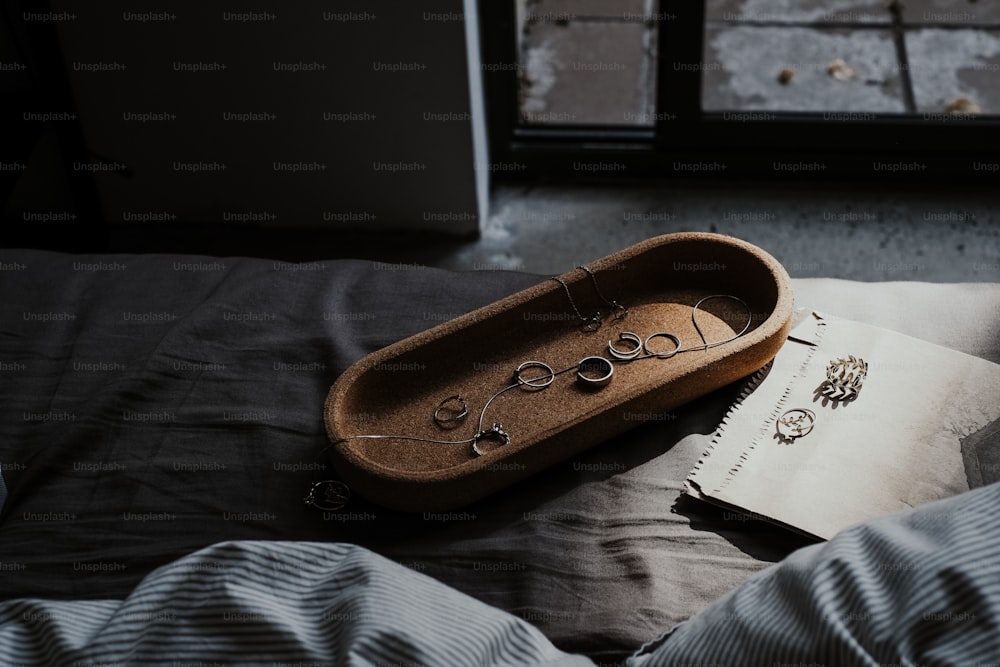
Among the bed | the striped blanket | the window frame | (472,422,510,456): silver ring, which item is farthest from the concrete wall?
the striped blanket

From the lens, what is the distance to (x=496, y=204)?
2.63 metres

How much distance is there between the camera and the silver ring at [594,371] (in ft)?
4.88

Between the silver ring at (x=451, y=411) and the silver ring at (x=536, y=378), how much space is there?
0.30 ft

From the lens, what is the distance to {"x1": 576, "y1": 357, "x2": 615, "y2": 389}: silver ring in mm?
1488

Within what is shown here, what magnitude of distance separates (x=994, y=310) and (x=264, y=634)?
1126 mm

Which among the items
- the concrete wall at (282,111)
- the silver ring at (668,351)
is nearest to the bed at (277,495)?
the silver ring at (668,351)

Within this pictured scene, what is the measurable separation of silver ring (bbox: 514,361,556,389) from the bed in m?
0.14

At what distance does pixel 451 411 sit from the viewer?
57.4 inches

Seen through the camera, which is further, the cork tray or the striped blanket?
the cork tray

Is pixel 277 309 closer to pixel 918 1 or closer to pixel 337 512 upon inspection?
pixel 337 512

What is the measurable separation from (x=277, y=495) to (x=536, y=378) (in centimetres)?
41

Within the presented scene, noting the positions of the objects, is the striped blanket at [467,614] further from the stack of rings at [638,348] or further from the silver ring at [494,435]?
the stack of rings at [638,348]

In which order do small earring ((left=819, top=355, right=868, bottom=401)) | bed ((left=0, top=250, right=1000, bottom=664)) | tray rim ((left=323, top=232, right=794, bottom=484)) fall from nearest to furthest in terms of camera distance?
bed ((left=0, top=250, right=1000, bottom=664)) < tray rim ((left=323, top=232, right=794, bottom=484)) < small earring ((left=819, top=355, right=868, bottom=401))

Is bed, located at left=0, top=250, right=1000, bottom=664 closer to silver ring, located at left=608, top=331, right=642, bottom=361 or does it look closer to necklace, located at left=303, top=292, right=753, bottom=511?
necklace, located at left=303, top=292, right=753, bottom=511
